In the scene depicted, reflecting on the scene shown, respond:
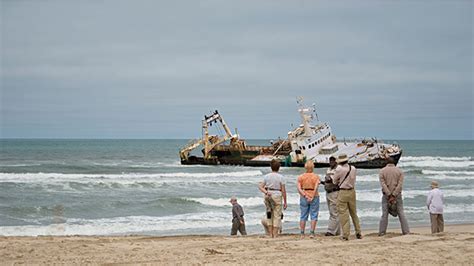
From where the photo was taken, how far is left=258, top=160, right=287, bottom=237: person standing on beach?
9789 mm

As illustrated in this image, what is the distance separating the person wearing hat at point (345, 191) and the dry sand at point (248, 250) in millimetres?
387

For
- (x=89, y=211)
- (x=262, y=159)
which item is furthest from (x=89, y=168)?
(x=89, y=211)

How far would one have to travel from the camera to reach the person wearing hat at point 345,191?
30.3 ft

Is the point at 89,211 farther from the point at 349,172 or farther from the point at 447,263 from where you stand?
the point at 447,263

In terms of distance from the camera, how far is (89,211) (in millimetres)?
19297

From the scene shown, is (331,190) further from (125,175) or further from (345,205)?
(125,175)

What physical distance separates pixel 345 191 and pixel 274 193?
1.18 metres

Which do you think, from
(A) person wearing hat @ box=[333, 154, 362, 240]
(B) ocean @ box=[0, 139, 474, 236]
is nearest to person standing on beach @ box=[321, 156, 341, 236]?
(A) person wearing hat @ box=[333, 154, 362, 240]

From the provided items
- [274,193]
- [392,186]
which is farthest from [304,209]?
[392,186]

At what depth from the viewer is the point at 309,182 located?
32.3ft

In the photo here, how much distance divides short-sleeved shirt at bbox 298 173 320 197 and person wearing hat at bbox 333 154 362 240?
1.47ft

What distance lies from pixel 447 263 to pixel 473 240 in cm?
189

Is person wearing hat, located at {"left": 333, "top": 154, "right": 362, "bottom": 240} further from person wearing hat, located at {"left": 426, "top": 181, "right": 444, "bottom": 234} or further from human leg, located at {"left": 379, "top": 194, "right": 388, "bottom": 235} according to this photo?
person wearing hat, located at {"left": 426, "top": 181, "right": 444, "bottom": 234}

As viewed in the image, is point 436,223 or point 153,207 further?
point 153,207
